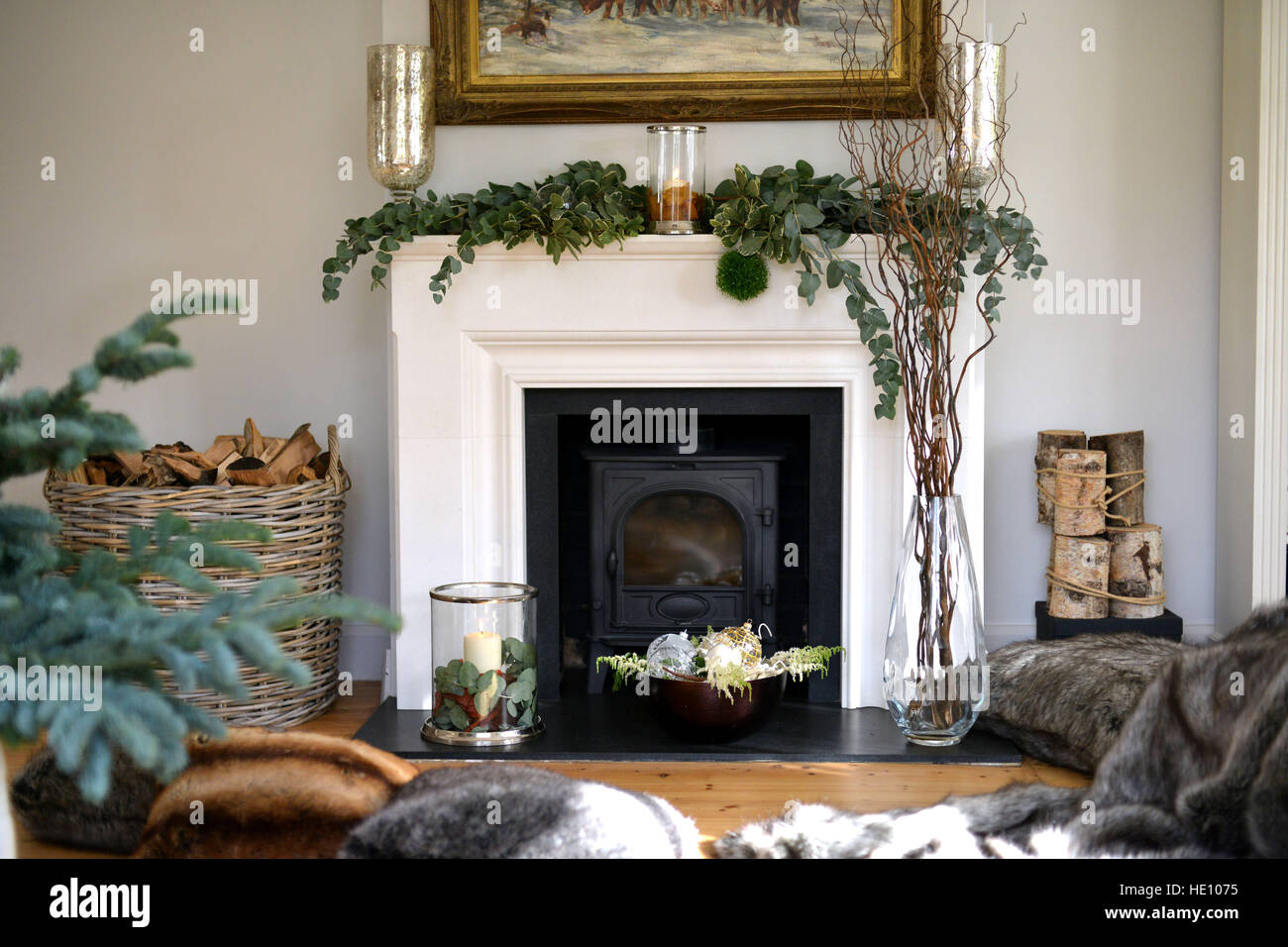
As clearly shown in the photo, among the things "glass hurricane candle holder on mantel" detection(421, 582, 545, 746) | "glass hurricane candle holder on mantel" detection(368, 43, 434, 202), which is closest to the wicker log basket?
"glass hurricane candle holder on mantel" detection(421, 582, 545, 746)

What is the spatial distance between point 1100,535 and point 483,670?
1682 millimetres

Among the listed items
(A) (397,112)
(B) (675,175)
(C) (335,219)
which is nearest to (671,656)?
(B) (675,175)

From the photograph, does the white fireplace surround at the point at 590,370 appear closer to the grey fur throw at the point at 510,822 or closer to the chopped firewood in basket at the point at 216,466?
the chopped firewood in basket at the point at 216,466

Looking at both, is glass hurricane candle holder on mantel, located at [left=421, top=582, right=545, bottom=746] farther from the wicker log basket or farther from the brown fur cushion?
the brown fur cushion

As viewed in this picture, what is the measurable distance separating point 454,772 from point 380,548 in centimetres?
159

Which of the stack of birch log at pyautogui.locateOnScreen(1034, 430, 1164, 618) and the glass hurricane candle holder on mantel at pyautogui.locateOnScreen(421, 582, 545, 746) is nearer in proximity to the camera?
the glass hurricane candle holder on mantel at pyautogui.locateOnScreen(421, 582, 545, 746)

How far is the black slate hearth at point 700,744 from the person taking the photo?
8.66 feet

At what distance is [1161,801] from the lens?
6.61 feet

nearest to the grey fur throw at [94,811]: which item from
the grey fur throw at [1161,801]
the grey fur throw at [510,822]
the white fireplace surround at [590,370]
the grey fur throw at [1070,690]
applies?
the grey fur throw at [510,822]

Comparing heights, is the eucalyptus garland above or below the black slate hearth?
above

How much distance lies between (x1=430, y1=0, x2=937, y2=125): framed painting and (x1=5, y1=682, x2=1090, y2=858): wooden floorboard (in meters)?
1.65

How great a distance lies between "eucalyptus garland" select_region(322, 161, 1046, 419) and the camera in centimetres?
276

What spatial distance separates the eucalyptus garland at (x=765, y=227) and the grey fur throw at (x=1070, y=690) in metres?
0.69
